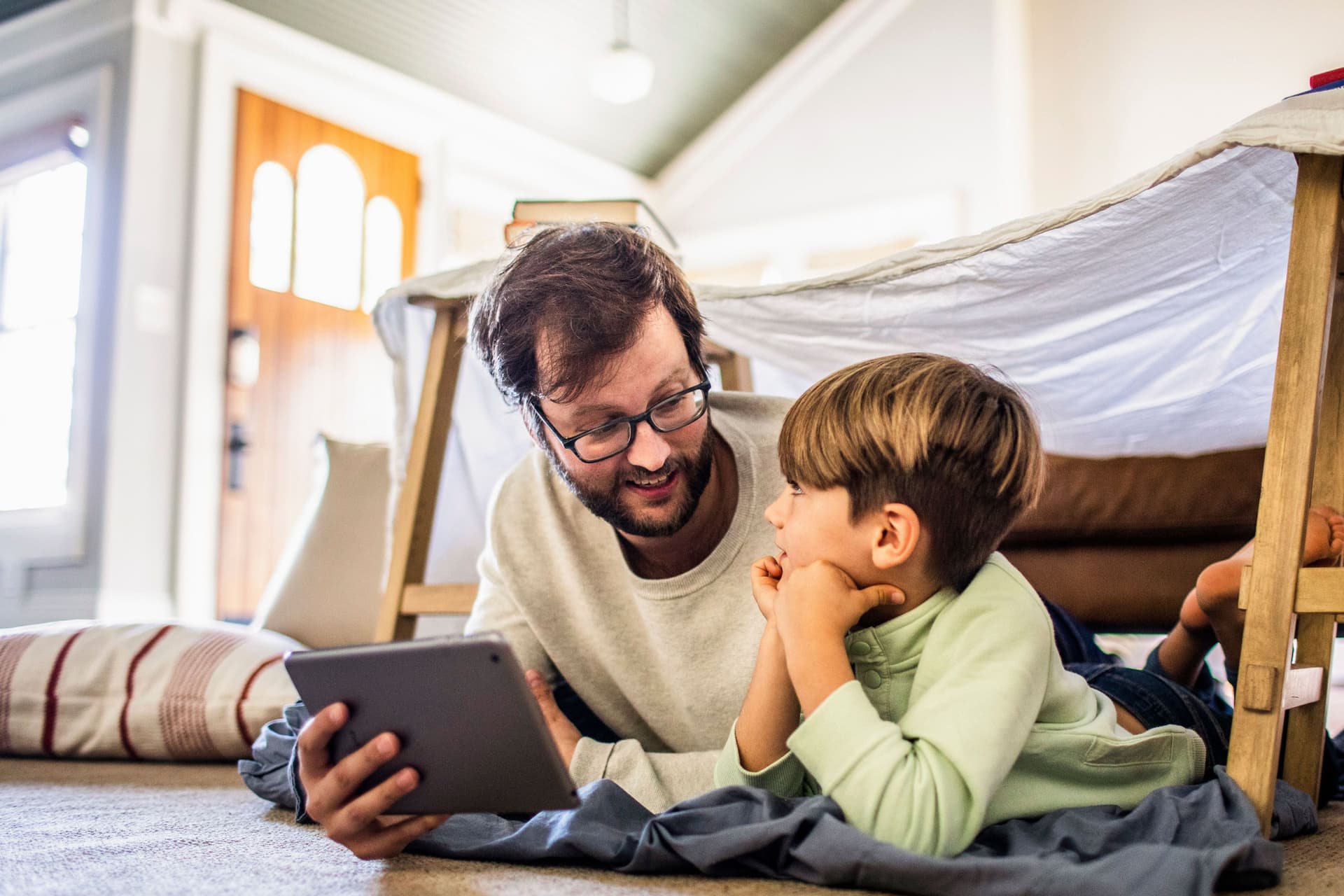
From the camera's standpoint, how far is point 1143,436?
65.0 inches

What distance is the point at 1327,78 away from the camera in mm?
1088

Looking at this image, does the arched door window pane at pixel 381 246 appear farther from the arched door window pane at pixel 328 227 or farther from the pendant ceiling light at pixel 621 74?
the pendant ceiling light at pixel 621 74

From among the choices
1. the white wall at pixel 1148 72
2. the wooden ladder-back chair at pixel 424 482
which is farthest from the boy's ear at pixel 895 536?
the white wall at pixel 1148 72

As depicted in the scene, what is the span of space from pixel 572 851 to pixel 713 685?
320 mm

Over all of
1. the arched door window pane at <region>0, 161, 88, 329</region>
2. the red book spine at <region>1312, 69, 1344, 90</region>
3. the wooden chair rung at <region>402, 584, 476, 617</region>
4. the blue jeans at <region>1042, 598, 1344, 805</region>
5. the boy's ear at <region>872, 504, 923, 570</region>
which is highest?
the arched door window pane at <region>0, 161, 88, 329</region>

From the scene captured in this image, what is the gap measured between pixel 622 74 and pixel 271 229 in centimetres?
135

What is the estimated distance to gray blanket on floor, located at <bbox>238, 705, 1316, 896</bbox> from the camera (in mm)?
736

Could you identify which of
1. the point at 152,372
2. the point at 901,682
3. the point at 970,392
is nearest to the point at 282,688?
the point at 901,682

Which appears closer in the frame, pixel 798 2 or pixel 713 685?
pixel 713 685

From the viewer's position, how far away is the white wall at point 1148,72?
10.9 feet

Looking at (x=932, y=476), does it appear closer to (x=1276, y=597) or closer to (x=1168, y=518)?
(x=1276, y=597)

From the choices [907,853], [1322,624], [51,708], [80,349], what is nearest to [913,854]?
[907,853]

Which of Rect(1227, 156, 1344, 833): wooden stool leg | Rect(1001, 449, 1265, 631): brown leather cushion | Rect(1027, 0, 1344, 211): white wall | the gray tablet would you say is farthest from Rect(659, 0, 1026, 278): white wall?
the gray tablet

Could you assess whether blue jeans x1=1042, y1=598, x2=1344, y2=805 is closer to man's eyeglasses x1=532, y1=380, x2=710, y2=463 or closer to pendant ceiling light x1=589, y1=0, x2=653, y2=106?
man's eyeglasses x1=532, y1=380, x2=710, y2=463
